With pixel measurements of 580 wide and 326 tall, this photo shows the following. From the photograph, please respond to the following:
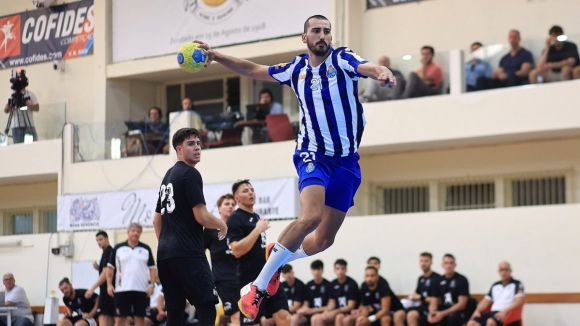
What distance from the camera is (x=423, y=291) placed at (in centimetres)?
1688

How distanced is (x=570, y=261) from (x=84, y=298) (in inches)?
384

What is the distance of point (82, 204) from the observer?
23.1 metres

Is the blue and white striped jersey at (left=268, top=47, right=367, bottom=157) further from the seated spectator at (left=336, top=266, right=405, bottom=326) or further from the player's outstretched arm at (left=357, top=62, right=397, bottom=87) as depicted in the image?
the seated spectator at (left=336, top=266, right=405, bottom=326)

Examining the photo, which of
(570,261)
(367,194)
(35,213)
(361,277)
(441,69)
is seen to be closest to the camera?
(570,261)

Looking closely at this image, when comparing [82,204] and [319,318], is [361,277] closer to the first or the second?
[319,318]

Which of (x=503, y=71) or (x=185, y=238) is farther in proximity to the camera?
(x=503, y=71)

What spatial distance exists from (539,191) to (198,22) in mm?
9893

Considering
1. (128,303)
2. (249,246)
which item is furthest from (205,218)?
(128,303)

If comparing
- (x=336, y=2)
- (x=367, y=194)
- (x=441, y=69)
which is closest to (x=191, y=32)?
(x=336, y=2)

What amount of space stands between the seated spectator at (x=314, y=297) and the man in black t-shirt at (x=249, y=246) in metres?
6.87

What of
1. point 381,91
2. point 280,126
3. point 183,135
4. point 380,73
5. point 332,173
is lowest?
point 332,173

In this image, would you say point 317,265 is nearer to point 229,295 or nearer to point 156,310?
point 156,310

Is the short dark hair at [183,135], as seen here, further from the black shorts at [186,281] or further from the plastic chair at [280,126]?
the plastic chair at [280,126]

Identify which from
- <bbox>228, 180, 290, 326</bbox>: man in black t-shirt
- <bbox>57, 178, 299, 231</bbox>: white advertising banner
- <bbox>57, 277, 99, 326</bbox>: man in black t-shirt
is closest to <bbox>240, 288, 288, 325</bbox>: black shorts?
<bbox>228, 180, 290, 326</bbox>: man in black t-shirt
